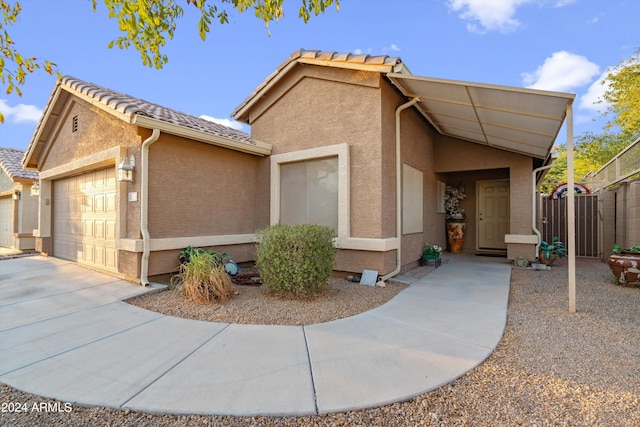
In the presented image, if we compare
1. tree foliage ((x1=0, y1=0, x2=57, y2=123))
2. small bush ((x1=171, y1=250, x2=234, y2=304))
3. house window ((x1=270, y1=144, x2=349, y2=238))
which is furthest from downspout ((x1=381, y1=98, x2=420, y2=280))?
tree foliage ((x1=0, y1=0, x2=57, y2=123))

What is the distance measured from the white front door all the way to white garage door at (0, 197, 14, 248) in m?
18.4

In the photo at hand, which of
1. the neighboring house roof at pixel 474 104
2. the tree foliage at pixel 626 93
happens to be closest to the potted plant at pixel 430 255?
the neighboring house roof at pixel 474 104

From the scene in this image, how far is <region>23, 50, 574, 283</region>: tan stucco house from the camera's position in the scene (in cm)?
563

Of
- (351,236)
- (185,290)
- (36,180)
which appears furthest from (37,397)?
(36,180)

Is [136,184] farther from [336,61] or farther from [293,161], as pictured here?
[336,61]

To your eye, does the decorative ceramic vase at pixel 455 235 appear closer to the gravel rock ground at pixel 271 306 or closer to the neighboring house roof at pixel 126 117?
the gravel rock ground at pixel 271 306

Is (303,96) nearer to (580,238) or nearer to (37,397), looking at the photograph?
(37,397)

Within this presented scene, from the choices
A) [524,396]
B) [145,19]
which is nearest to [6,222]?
[145,19]

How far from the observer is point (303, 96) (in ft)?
23.2

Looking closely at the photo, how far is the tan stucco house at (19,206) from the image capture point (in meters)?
11.3

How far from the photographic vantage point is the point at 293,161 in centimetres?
716

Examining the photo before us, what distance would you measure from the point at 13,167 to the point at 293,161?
12.5m

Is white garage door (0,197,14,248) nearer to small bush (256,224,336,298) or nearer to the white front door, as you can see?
small bush (256,224,336,298)

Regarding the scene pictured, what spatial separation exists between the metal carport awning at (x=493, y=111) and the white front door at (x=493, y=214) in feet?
7.71
